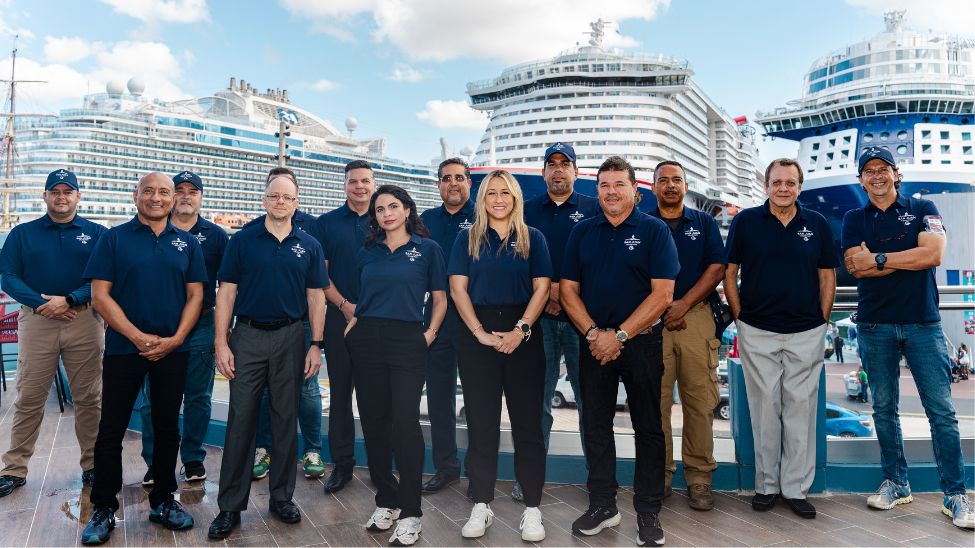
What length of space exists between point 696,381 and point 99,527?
2.83m

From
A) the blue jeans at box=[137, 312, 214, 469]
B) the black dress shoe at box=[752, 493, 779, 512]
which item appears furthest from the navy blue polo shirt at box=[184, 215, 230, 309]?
the black dress shoe at box=[752, 493, 779, 512]

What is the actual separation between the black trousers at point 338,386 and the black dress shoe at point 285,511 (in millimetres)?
504

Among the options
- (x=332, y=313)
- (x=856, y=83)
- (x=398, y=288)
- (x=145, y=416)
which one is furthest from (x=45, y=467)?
(x=856, y=83)

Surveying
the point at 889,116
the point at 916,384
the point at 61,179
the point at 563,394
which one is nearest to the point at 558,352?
the point at 563,394

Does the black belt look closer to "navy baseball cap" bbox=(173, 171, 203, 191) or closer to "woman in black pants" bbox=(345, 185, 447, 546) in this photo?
"woman in black pants" bbox=(345, 185, 447, 546)

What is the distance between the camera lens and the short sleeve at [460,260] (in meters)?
2.67

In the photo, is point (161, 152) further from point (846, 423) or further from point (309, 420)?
point (846, 423)

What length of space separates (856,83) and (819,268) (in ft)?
105

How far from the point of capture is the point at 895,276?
2.82 metres

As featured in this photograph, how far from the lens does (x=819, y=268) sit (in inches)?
114

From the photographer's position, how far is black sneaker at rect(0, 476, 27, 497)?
3049 millimetres

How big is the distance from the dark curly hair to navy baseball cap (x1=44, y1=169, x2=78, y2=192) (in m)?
1.72

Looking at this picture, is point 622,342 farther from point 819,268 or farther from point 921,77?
point 921,77

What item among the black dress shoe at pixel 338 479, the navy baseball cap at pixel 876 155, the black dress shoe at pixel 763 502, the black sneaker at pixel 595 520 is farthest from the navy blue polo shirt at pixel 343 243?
the navy baseball cap at pixel 876 155
